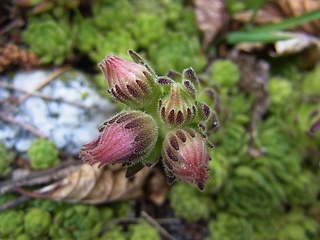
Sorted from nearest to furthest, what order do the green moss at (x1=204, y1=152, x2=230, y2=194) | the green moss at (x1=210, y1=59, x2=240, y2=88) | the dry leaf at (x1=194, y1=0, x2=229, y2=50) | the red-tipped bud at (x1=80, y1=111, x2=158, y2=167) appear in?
the red-tipped bud at (x1=80, y1=111, x2=158, y2=167), the green moss at (x1=204, y1=152, x2=230, y2=194), the green moss at (x1=210, y1=59, x2=240, y2=88), the dry leaf at (x1=194, y1=0, x2=229, y2=50)

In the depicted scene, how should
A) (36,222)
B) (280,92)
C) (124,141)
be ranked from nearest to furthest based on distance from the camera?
(124,141), (36,222), (280,92)

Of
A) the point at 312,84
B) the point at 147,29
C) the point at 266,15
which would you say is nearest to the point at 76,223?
the point at 147,29

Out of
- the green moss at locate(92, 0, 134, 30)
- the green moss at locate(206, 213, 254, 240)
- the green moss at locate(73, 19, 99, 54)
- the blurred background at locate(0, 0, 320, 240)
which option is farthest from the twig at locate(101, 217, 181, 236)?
the green moss at locate(92, 0, 134, 30)

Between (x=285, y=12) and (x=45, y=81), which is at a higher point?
(x=45, y=81)

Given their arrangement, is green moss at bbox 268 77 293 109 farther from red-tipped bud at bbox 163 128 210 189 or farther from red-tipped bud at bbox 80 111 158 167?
red-tipped bud at bbox 80 111 158 167

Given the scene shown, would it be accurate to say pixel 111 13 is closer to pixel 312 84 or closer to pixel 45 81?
pixel 45 81

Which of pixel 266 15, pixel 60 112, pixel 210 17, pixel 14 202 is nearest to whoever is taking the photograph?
pixel 14 202

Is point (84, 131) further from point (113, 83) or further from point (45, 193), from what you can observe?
point (113, 83)
